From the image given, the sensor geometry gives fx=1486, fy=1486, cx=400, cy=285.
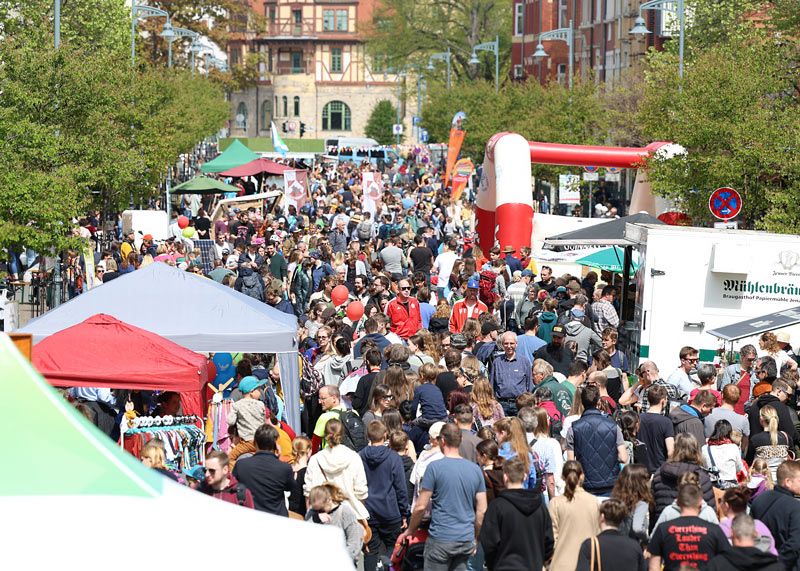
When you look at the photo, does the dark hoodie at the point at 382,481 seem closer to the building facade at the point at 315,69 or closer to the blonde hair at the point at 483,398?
the blonde hair at the point at 483,398

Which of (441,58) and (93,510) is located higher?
(441,58)

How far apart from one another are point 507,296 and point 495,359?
5537 millimetres

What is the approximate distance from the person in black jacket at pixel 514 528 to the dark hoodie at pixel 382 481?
1462 mm

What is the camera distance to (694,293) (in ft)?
58.4

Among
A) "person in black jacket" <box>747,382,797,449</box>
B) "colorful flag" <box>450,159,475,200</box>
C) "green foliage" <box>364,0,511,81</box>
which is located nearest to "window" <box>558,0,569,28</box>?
"green foliage" <box>364,0,511,81</box>

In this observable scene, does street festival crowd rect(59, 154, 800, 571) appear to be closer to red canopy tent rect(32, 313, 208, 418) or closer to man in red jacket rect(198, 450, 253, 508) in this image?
man in red jacket rect(198, 450, 253, 508)

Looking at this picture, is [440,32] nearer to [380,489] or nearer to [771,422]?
[771,422]

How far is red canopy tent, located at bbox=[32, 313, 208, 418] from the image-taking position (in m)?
12.6

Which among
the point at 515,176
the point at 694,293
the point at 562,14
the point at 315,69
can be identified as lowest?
the point at 694,293

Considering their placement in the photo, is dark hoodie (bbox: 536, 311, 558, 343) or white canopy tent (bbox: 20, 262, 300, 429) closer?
white canopy tent (bbox: 20, 262, 300, 429)

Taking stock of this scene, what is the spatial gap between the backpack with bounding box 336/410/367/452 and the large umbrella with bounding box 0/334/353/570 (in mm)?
5403

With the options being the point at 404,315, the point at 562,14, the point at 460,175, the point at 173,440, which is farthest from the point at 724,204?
the point at 562,14

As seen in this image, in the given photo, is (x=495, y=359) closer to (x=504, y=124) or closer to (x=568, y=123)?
(x=568, y=123)

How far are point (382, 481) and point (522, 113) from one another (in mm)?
44086
